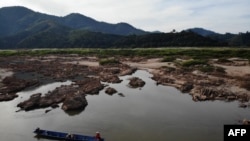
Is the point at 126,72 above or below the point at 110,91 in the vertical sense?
above

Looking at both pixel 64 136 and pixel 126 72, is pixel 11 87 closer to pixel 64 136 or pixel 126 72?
pixel 126 72

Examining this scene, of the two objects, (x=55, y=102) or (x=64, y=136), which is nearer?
(x=64, y=136)

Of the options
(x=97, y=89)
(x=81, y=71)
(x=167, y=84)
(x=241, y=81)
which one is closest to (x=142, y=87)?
(x=167, y=84)

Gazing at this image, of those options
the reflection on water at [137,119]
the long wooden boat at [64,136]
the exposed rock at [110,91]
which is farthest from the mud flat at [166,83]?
the long wooden boat at [64,136]

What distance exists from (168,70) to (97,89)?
2504 cm

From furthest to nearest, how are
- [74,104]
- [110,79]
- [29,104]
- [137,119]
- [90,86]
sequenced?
[110,79] → [90,86] → [29,104] → [74,104] → [137,119]

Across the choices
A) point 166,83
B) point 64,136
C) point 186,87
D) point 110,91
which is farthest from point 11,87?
point 186,87

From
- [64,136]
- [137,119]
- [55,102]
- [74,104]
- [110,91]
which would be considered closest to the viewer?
[64,136]

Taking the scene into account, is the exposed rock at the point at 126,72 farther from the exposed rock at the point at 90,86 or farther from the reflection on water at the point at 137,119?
the reflection on water at the point at 137,119

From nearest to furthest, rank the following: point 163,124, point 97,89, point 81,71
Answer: point 163,124 → point 97,89 → point 81,71

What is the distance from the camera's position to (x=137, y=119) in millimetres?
36906

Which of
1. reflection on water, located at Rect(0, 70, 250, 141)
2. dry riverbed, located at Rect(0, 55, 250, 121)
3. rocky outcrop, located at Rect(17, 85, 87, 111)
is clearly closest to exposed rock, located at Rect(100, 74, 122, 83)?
dry riverbed, located at Rect(0, 55, 250, 121)

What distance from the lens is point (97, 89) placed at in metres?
53.8

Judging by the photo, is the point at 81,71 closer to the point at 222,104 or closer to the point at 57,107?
the point at 57,107
